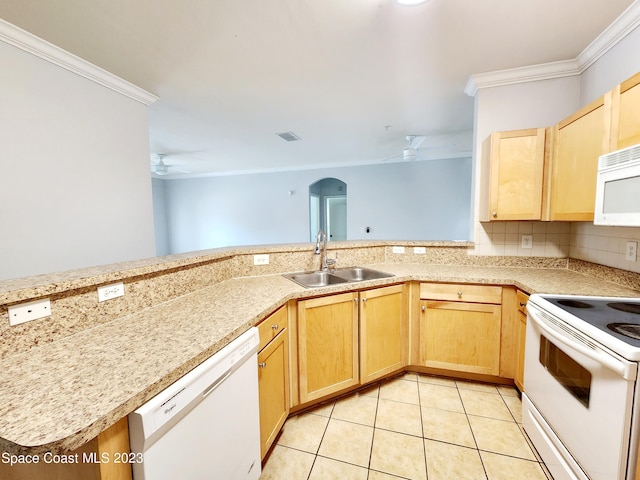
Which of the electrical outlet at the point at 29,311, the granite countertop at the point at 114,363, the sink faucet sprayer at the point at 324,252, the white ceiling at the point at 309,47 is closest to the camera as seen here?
the granite countertop at the point at 114,363

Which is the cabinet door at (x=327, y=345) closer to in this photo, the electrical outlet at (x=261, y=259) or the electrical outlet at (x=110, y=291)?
the electrical outlet at (x=261, y=259)

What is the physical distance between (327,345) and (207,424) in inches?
40.4

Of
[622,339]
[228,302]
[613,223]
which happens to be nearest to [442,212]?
[613,223]

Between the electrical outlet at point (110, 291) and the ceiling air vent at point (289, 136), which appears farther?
the ceiling air vent at point (289, 136)

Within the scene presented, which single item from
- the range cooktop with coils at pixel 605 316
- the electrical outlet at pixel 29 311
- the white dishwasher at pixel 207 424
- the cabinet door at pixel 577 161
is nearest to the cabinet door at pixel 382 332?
the range cooktop with coils at pixel 605 316

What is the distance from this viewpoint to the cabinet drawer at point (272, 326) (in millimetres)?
1349

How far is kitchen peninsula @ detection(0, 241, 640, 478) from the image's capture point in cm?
63

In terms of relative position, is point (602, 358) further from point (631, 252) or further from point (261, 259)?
point (261, 259)

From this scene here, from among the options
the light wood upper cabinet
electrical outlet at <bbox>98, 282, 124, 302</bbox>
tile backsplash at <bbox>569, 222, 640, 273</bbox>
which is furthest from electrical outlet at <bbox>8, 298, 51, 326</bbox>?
tile backsplash at <bbox>569, 222, 640, 273</bbox>

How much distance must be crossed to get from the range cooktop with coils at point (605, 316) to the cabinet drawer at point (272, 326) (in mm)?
1405

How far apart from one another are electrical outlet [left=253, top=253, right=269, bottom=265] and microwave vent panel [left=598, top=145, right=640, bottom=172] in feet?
6.97

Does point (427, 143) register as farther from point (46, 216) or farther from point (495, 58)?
point (46, 216)

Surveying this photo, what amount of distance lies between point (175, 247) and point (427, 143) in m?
6.77

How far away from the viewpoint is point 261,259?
2148mm
